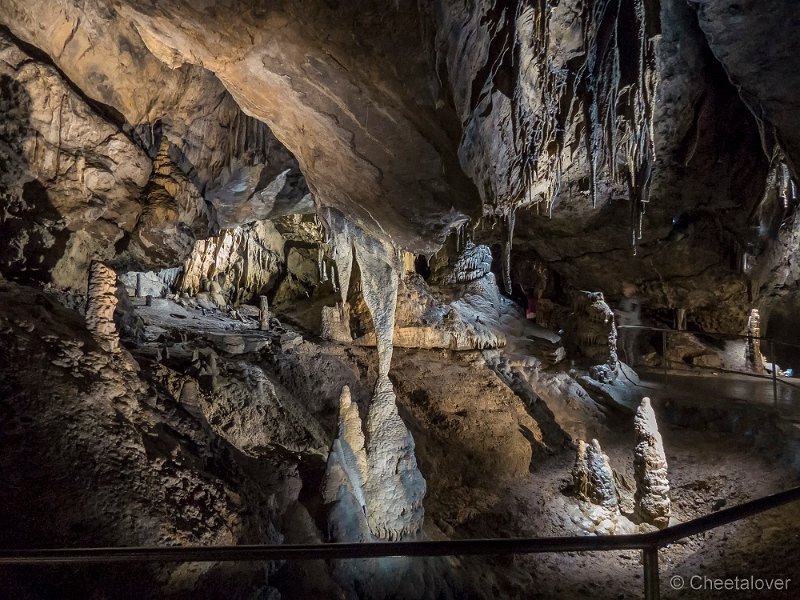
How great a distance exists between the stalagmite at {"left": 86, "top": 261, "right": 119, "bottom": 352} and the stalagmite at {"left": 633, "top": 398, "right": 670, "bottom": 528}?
7.08m

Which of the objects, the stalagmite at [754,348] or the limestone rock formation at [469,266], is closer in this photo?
the stalagmite at [754,348]

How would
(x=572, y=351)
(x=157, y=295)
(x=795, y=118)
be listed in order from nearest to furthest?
1. (x=795, y=118)
2. (x=572, y=351)
3. (x=157, y=295)

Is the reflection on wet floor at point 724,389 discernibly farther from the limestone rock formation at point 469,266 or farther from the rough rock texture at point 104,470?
the rough rock texture at point 104,470

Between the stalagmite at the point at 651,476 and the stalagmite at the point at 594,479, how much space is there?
1.46ft

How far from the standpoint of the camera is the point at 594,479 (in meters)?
7.68

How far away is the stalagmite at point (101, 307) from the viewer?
4.81m

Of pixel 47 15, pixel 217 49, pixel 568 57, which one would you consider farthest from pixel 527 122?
pixel 47 15

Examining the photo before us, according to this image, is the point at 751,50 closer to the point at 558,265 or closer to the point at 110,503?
the point at 110,503

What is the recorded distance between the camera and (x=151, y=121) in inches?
315

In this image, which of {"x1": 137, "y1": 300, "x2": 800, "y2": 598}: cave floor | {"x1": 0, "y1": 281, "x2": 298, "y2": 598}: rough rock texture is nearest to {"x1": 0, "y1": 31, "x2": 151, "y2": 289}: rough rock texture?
{"x1": 137, "y1": 300, "x2": 800, "y2": 598}: cave floor

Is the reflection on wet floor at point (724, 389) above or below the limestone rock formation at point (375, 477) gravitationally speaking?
above

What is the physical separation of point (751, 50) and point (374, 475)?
628 cm

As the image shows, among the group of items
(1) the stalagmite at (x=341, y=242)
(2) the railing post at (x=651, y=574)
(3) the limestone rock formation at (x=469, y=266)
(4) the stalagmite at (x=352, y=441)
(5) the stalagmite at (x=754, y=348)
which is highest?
(3) the limestone rock formation at (x=469, y=266)

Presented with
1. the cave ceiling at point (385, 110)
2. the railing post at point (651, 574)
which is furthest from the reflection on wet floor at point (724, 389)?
the railing post at point (651, 574)
